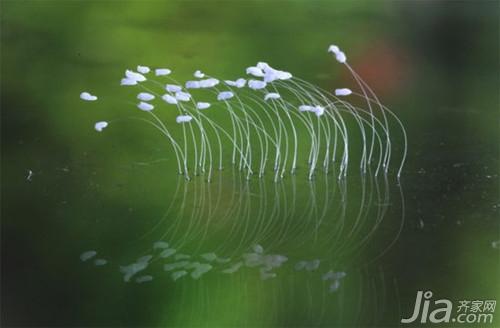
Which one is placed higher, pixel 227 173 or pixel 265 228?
pixel 227 173

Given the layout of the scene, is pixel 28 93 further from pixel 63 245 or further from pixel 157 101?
pixel 63 245

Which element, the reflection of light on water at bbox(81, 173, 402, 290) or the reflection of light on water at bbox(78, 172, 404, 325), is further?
the reflection of light on water at bbox(81, 173, 402, 290)

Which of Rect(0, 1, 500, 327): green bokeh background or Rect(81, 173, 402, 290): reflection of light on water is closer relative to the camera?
Rect(0, 1, 500, 327): green bokeh background

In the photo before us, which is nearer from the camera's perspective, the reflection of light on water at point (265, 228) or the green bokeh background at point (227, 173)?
the green bokeh background at point (227, 173)

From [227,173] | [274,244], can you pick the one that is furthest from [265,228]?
[227,173]

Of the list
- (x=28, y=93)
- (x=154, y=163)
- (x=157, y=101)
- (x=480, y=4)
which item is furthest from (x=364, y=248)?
(x=480, y=4)

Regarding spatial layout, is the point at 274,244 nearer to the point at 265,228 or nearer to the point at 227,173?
the point at 265,228

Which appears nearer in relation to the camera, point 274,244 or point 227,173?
point 274,244

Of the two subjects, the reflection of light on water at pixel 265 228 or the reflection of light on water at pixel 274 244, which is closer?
the reflection of light on water at pixel 274 244
